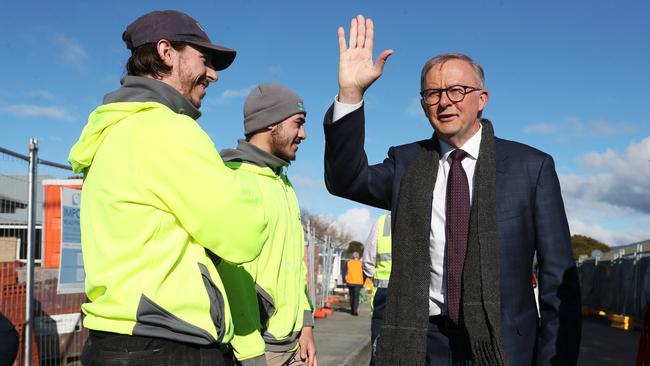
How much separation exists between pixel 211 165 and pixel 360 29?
32.9 inches

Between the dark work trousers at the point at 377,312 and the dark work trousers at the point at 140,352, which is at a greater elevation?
the dark work trousers at the point at 140,352

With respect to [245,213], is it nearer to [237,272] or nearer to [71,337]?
[237,272]

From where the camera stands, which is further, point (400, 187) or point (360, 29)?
point (400, 187)

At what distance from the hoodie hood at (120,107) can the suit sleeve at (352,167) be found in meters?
0.56

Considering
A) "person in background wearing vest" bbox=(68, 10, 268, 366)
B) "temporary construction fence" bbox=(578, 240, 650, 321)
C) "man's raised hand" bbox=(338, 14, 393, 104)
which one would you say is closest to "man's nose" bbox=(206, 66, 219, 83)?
"person in background wearing vest" bbox=(68, 10, 268, 366)

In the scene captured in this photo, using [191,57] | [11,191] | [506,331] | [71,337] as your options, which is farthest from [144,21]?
[71,337]

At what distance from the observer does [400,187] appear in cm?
300

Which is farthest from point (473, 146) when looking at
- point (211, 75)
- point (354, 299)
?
point (354, 299)

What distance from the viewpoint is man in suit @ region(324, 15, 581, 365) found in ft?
8.50

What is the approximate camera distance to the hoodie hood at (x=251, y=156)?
12.3 feet

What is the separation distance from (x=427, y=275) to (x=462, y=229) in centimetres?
23

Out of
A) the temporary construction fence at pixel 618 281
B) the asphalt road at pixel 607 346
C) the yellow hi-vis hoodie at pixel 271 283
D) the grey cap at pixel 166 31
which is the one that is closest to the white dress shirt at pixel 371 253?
the asphalt road at pixel 607 346

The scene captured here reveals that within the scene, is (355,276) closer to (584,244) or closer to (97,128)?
(97,128)

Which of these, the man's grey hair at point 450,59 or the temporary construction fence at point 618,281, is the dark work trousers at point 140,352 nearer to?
the man's grey hair at point 450,59
